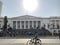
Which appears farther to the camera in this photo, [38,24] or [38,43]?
[38,24]

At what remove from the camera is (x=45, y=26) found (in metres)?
36.7

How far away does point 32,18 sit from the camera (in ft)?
121

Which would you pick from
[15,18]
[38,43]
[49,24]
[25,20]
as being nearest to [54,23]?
[49,24]

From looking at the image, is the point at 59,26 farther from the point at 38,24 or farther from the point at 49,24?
the point at 38,24

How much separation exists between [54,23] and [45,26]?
2.21 meters

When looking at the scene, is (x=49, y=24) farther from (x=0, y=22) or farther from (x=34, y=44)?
(x=34, y=44)

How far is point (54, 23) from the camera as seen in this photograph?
122 feet

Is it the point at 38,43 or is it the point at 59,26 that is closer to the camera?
the point at 38,43

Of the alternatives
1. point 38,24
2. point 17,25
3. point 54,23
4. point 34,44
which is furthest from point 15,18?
point 34,44

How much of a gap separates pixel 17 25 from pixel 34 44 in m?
29.8

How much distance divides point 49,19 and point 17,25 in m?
7.43

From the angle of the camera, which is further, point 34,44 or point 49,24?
point 49,24

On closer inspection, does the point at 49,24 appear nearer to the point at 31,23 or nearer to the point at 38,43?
the point at 31,23

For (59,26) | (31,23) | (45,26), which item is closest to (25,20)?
(31,23)
